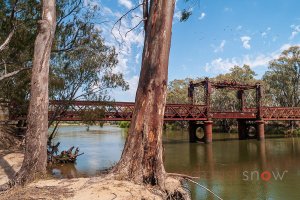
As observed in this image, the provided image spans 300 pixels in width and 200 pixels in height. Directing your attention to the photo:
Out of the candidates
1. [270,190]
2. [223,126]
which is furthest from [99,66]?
[223,126]

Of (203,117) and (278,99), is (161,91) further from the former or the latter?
(278,99)

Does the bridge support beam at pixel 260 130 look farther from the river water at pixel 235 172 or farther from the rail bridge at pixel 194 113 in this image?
the river water at pixel 235 172

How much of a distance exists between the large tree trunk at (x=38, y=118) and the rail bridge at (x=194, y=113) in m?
11.4

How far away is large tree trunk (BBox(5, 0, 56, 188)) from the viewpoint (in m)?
7.46

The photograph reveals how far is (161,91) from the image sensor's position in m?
7.05

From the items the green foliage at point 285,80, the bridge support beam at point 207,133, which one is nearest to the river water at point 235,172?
the bridge support beam at point 207,133

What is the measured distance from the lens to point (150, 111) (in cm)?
695

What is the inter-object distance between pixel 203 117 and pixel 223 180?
18.4 metres

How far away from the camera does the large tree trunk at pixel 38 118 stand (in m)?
7.46

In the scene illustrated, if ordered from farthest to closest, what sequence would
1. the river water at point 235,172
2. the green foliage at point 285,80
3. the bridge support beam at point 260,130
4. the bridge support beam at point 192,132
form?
the green foliage at point 285,80, the bridge support beam at point 260,130, the bridge support beam at point 192,132, the river water at point 235,172

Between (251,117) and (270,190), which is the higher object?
(251,117)

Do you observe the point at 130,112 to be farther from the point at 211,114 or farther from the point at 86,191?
the point at 86,191

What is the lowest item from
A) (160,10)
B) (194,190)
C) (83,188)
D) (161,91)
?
(194,190)

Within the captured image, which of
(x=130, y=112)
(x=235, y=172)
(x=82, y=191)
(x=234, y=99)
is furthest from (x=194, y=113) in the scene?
(x=82, y=191)
